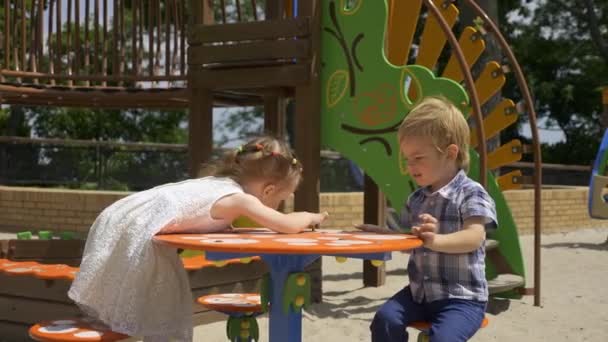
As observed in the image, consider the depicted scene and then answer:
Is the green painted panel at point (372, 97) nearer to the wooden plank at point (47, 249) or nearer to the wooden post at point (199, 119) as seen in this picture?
the wooden post at point (199, 119)

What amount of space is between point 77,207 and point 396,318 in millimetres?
8108

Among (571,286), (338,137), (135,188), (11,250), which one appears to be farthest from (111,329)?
(135,188)

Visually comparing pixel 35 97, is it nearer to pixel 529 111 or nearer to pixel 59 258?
pixel 59 258

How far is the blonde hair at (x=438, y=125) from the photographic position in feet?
8.68

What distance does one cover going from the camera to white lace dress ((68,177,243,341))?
2664mm

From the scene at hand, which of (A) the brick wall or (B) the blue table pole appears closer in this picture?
(B) the blue table pole

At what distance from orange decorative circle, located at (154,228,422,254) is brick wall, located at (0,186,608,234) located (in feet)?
23.4

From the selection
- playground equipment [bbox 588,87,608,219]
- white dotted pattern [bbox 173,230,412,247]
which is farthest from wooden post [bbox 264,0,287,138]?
white dotted pattern [bbox 173,230,412,247]

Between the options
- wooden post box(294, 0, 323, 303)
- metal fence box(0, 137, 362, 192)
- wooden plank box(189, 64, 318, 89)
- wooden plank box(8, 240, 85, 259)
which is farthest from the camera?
metal fence box(0, 137, 362, 192)

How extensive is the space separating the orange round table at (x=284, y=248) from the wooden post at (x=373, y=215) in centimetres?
355

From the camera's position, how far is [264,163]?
114 inches

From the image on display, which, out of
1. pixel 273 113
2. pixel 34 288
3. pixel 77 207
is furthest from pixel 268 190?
pixel 77 207

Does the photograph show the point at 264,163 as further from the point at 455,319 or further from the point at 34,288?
the point at 34,288

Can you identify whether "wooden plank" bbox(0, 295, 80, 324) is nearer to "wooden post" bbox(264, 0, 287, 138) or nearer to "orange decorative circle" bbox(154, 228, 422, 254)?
"orange decorative circle" bbox(154, 228, 422, 254)
